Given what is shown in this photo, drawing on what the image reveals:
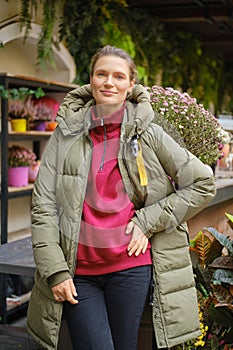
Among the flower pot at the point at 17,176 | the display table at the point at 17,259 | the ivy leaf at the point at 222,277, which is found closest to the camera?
the display table at the point at 17,259

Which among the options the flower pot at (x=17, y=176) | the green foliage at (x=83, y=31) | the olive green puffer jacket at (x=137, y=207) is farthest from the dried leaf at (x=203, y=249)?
the green foliage at (x=83, y=31)

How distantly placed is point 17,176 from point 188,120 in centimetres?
195

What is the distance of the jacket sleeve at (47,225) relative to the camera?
5.41 ft

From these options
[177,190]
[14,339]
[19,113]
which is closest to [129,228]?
[177,190]

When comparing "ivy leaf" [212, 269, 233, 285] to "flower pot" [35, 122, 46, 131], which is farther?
"flower pot" [35, 122, 46, 131]

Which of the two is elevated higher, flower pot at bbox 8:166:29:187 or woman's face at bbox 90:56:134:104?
woman's face at bbox 90:56:134:104

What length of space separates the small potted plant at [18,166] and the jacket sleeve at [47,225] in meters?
2.28

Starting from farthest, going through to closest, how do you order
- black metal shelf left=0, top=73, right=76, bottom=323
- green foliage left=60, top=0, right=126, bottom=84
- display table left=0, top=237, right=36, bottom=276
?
green foliage left=60, top=0, right=126, bottom=84, black metal shelf left=0, top=73, right=76, bottom=323, display table left=0, top=237, right=36, bottom=276

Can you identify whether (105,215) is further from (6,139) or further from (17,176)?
(17,176)

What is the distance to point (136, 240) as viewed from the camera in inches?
66.1

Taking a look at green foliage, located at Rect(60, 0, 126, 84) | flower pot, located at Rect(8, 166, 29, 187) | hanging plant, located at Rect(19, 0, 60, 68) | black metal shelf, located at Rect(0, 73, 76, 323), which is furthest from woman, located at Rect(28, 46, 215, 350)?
green foliage, located at Rect(60, 0, 126, 84)

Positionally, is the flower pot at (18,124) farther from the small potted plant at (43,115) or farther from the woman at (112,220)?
the woman at (112,220)

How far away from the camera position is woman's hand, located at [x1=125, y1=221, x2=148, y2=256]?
1672mm

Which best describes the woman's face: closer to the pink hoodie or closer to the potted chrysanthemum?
the pink hoodie
